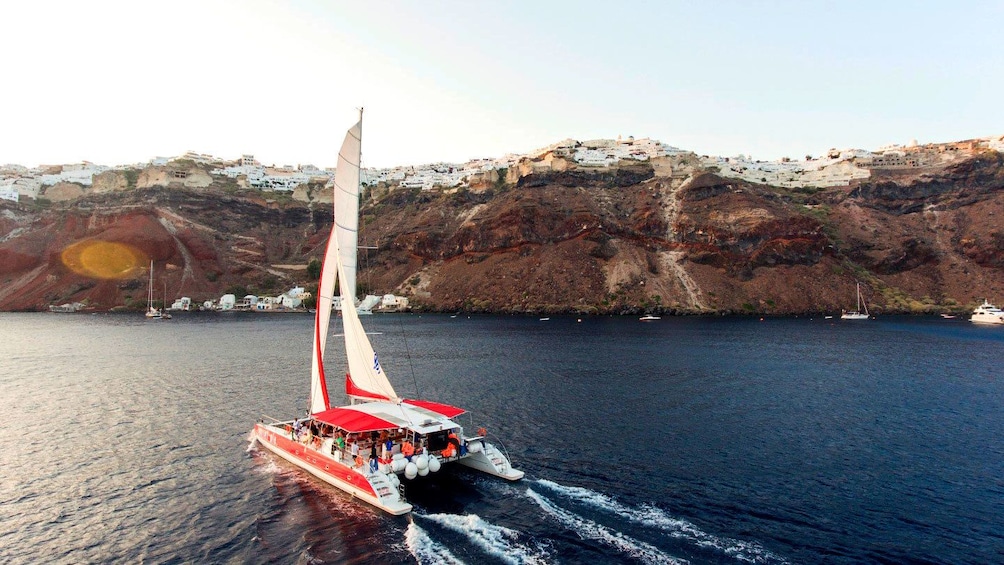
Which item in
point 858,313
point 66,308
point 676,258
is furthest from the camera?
point 66,308

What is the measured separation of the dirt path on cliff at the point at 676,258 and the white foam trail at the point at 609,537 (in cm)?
11225

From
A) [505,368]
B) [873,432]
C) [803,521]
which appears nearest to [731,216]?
[505,368]

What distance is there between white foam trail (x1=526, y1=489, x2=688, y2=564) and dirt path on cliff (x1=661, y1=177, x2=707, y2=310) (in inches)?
4419

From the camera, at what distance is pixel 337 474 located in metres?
27.1

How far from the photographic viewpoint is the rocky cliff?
133m

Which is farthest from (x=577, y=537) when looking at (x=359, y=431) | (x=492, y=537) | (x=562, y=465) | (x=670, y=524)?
(x=359, y=431)

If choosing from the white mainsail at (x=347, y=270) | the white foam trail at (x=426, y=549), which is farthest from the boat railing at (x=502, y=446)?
the white foam trail at (x=426, y=549)

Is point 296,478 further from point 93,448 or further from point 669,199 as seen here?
point 669,199

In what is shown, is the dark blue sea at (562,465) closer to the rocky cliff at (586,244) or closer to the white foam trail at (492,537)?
the white foam trail at (492,537)

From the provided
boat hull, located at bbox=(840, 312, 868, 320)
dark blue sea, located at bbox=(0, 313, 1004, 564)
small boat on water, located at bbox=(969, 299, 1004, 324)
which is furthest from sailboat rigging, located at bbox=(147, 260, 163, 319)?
small boat on water, located at bbox=(969, 299, 1004, 324)

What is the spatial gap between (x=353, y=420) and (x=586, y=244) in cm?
11701

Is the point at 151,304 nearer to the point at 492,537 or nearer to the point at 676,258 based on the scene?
the point at 676,258

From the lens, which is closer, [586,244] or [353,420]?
[353,420]

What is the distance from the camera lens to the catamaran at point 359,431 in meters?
26.2
